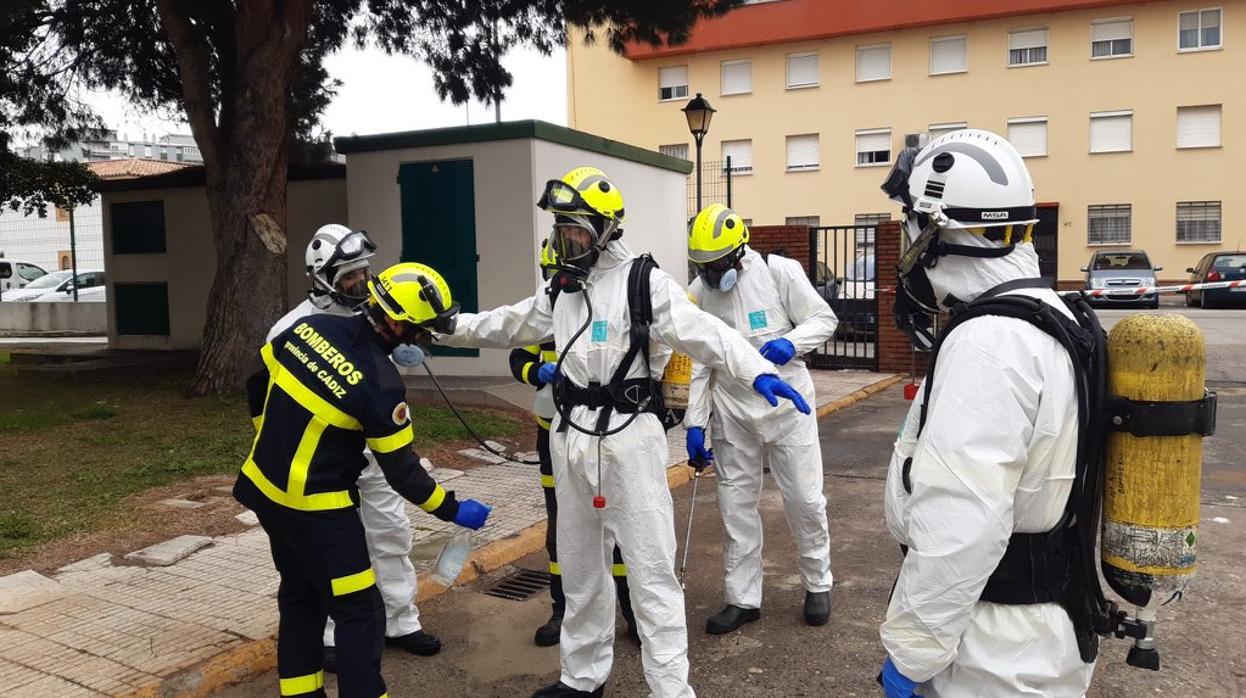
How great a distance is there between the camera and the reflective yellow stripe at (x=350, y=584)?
10.7 feet

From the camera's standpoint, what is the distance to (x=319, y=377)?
3250 mm

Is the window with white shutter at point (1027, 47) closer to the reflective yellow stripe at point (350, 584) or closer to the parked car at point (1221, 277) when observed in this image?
the parked car at point (1221, 277)

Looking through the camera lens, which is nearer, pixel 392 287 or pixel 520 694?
pixel 392 287

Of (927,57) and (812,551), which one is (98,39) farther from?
(927,57)

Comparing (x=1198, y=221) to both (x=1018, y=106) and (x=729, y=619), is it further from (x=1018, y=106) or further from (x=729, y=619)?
(x=729, y=619)

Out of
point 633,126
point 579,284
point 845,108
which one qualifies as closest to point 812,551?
point 579,284

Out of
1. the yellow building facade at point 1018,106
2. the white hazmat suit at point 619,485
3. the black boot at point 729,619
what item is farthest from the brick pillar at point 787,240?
the yellow building facade at point 1018,106

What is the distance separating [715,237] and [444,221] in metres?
8.12

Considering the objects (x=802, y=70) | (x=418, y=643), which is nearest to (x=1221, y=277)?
(x=802, y=70)

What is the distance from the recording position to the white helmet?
434 centimetres

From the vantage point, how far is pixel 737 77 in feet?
121

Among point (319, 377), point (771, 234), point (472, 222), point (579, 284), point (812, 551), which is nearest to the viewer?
point (319, 377)

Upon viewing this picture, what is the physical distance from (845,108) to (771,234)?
2097cm

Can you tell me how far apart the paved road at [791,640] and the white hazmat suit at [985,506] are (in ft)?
6.65
